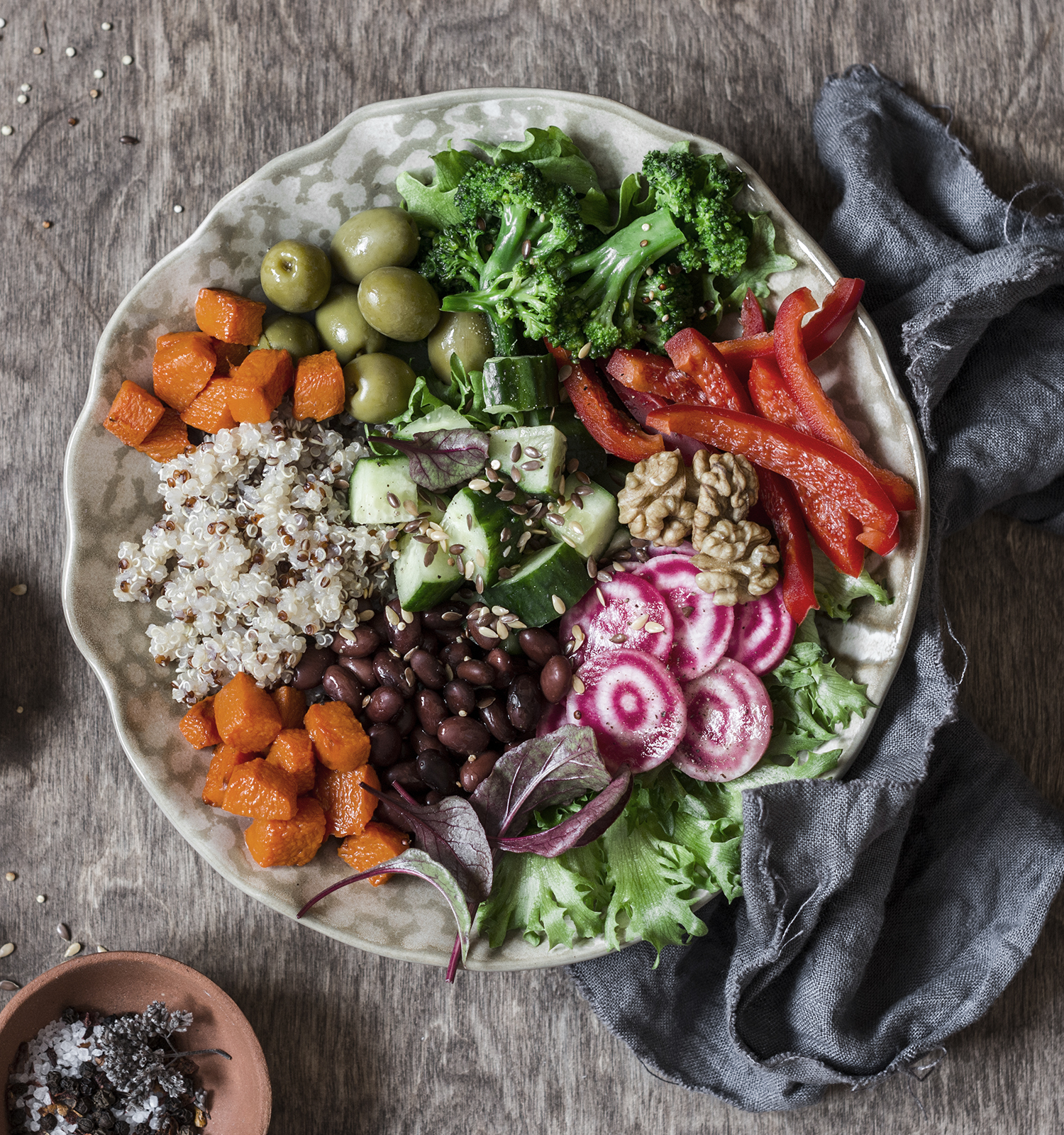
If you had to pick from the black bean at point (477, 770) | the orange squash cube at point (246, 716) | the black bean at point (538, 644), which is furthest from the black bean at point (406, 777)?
the black bean at point (538, 644)

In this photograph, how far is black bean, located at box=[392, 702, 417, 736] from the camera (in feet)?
7.29

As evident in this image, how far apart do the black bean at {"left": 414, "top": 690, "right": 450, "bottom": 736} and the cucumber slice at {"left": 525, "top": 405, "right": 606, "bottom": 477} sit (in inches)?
28.3

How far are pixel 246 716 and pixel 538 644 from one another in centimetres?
77

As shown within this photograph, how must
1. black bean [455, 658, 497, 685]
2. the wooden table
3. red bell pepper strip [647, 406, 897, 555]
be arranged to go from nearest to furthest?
red bell pepper strip [647, 406, 897, 555], black bean [455, 658, 497, 685], the wooden table

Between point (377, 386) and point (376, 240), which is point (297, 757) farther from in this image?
point (376, 240)

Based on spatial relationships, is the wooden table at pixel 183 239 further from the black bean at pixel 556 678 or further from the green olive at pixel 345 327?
the black bean at pixel 556 678

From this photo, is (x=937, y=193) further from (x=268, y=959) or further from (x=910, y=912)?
(x=268, y=959)

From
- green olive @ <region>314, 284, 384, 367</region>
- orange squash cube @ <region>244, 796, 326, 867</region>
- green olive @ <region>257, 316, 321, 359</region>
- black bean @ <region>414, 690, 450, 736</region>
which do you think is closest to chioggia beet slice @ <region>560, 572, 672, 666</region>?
black bean @ <region>414, 690, 450, 736</region>

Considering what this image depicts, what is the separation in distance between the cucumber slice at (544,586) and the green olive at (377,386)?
21.8 inches

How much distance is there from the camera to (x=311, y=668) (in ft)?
7.35

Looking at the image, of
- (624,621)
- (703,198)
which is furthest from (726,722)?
(703,198)

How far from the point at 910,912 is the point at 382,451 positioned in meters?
1.95

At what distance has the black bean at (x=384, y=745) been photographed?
2195mm

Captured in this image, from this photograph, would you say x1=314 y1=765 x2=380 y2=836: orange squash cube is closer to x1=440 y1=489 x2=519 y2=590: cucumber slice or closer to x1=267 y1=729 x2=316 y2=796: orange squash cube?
x1=267 y1=729 x2=316 y2=796: orange squash cube
